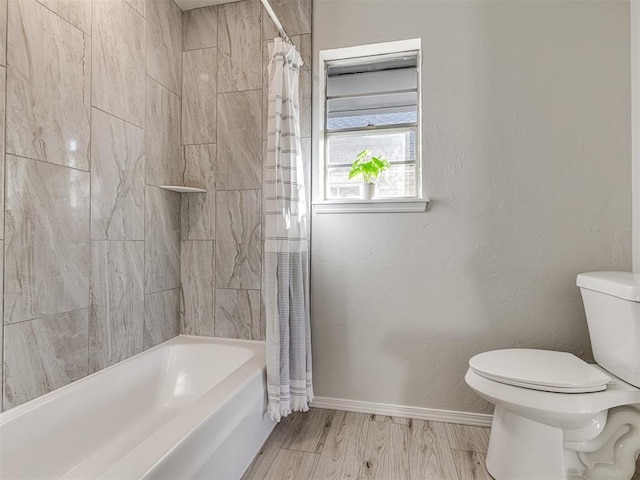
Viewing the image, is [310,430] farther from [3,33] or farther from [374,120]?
[3,33]

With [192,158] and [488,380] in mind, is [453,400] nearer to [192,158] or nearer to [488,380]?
[488,380]

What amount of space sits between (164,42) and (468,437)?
270 cm

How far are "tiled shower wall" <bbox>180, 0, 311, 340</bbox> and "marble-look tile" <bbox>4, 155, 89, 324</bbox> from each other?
670 mm

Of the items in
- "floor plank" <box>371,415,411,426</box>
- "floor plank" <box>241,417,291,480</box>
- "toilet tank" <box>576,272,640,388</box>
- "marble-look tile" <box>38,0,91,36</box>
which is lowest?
"floor plank" <box>371,415,411,426</box>

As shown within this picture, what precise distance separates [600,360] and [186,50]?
2759mm

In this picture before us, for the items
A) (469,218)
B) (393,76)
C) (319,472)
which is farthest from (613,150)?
(319,472)

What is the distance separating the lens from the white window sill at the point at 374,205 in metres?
1.75

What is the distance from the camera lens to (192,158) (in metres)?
2.07

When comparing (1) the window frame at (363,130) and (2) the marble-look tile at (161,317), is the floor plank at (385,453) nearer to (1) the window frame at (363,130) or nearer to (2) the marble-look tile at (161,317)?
(1) the window frame at (363,130)

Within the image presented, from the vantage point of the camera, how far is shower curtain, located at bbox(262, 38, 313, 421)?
1.55 meters

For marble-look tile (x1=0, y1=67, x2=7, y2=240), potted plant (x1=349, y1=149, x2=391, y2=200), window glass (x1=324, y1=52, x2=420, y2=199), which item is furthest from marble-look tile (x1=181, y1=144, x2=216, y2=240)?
marble-look tile (x1=0, y1=67, x2=7, y2=240)

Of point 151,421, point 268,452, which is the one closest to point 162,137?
point 151,421

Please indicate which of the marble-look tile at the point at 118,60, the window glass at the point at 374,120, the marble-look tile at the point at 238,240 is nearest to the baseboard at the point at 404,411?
the marble-look tile at the point at 238,240

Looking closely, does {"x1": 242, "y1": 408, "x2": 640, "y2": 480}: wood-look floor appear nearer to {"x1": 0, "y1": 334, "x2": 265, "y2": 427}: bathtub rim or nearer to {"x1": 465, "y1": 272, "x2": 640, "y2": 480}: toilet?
{"x1": 465, "y1": 272, "x2": 640, "y2": 480}: toilet
